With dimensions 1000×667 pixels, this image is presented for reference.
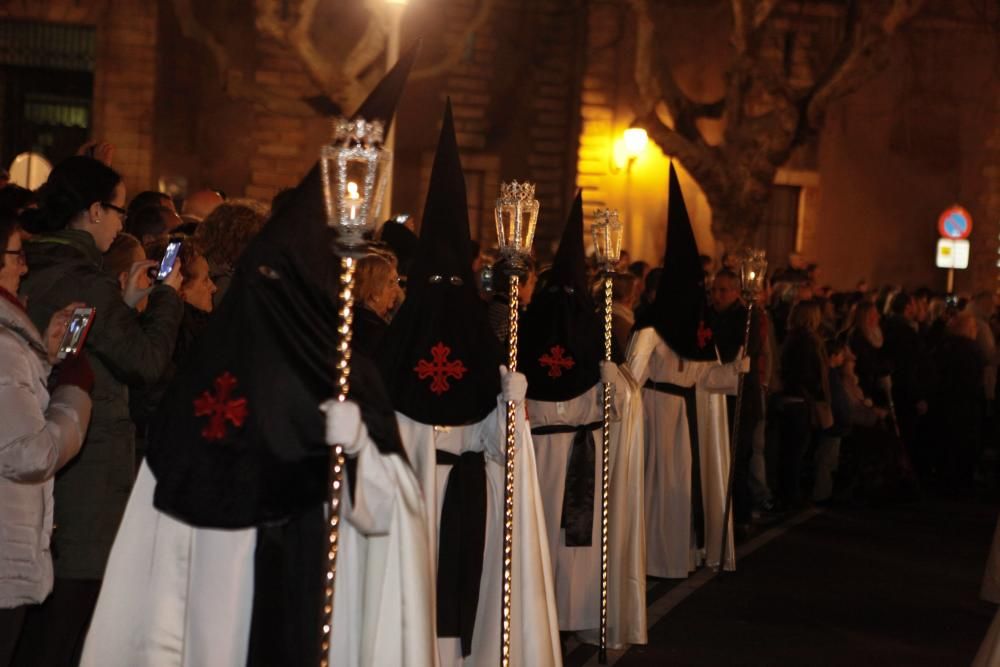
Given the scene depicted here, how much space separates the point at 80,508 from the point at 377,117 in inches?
83.2

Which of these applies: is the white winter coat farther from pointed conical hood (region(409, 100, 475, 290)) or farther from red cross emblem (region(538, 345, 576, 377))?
red cross emblem (region(538, 345, 576, 377))

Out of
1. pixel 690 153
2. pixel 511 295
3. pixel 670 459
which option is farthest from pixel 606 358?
pixel 690 153

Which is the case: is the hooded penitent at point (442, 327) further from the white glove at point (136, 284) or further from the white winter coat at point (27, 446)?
the white winter coat at point (27, 446)

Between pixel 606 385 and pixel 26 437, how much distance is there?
12.2ft

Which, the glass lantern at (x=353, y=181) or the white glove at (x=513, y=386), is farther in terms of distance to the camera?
the white glove at (x=513, y=386)

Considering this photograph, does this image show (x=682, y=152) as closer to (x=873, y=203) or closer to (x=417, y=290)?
(x=873, y=203)

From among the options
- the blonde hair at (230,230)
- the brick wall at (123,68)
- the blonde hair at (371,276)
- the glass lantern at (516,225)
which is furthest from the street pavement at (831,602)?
the brick wall at (123,68)

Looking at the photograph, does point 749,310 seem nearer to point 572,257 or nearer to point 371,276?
point 572,257

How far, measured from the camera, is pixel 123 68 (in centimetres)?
2262

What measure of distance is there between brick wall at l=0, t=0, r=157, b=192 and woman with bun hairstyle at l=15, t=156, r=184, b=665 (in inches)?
661

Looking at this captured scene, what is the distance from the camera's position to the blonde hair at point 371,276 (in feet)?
20.8

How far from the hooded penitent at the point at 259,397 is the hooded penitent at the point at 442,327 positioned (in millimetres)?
1483

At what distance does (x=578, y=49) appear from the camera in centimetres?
2469

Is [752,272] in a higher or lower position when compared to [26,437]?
higher
